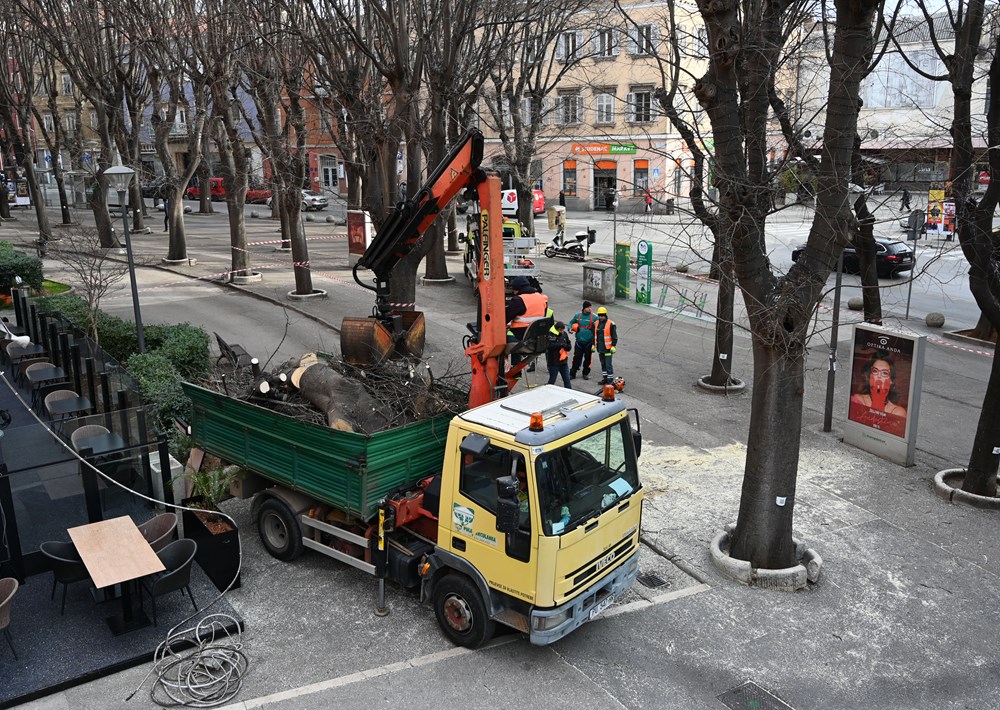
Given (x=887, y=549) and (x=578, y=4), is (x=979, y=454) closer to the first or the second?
(x=887, y=549)

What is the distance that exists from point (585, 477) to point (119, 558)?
169 inches

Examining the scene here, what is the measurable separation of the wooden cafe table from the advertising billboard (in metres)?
9.86

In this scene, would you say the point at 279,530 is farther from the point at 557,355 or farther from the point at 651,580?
the point at 557,355

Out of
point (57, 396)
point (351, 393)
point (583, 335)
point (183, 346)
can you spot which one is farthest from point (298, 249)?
point (351, 393)

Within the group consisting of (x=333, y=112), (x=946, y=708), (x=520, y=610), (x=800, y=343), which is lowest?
(x=946, y=708)

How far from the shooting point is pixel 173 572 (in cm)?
758

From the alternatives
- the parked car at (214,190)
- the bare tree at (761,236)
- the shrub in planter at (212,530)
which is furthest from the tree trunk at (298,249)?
the parked car at (214,190)

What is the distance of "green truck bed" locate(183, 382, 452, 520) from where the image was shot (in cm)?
791

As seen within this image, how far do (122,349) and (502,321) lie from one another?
8235 mm

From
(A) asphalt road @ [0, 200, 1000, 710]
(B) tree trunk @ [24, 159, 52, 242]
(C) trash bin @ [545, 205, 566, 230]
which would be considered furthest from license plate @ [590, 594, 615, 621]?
(B) tree trunk @ [24, 159, 52, 242]

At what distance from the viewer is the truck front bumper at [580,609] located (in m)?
6.95

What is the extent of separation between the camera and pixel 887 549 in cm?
956

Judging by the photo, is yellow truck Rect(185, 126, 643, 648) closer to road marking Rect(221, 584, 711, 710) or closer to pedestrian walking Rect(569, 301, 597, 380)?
road marking Rect(221, 584, 711, 710)

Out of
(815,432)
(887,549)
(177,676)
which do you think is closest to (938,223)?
(815,432)
